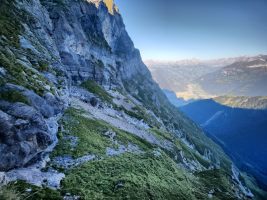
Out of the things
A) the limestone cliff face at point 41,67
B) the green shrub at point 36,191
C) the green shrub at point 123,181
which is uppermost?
the limestone cliff face at point 41,67

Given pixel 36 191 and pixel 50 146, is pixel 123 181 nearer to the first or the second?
pixel 50 146

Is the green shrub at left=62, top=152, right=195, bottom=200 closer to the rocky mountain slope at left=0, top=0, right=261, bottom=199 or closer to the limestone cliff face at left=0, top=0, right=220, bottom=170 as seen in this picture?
the rocky mountain slope at left=0, top=0, right=261, bottom=199

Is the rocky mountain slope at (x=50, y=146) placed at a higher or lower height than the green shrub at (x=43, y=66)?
lower

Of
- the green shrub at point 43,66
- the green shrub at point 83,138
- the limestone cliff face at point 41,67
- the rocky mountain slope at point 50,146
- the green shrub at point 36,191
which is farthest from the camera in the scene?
the green shrub at point 43,66

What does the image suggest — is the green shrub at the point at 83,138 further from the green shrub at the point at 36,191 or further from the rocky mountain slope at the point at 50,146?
the green shrub at the point at 36,191

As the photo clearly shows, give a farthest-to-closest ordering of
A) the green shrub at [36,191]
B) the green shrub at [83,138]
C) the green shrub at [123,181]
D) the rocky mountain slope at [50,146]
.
Answer: 1. the green shrub at [83,138]
2. the green shrub at [123,181]
3. the rocky mountain slope at [50,146]
4. the green shrub at [36,191]

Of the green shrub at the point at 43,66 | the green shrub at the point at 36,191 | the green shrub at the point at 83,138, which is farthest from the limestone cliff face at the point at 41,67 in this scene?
the green shrub at the point at 36,191

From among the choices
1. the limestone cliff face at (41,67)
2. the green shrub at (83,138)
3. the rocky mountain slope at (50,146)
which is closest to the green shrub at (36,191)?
the rocky mountain slope at (50,146)

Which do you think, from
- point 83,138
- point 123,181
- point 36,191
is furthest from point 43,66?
point 36,191

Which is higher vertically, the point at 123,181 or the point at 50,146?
the point at 50,146

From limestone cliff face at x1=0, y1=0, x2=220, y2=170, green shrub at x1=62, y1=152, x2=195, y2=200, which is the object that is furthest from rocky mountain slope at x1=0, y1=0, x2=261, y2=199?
limestone cliff face at x1=0, y1=0, x2=220, y2=170

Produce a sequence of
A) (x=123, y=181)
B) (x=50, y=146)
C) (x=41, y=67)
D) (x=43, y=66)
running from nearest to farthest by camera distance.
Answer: (x=123, y=181), (x=50, y=146), (x=41, y=67), (x=43, y=66)

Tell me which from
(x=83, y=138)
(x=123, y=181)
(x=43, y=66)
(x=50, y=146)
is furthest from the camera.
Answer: (x=43, y=66)

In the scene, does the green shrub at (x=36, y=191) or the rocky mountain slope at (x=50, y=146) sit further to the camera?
the rocky mountain slope at (x=50, y=146)
